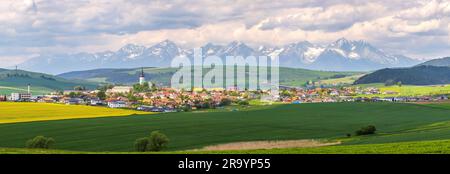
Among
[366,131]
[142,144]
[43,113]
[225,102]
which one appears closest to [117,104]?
[225,102]

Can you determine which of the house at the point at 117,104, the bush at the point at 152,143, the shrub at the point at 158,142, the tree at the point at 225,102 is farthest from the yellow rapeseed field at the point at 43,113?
the shrub at the point at 158,142

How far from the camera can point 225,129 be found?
287 feet

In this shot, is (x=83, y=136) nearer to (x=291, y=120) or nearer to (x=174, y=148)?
(x=174, y=148)

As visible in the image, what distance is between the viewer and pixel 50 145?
65.7 meters

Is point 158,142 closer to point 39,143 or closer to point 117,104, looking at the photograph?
point 39,143

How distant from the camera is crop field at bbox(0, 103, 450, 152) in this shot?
69562 millimetres

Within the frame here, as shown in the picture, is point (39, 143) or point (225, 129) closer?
point (39, 143)

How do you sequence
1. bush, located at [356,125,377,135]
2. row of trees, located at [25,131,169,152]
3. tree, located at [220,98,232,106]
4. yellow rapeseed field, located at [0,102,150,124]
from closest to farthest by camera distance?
1. row of trees, located at [25,131,169,152]
2. bush, located at [356,125,377,135]
3. yellow rapeseed field, located at [0,102,150,124]
4. tree, located at [220,98,232,106]

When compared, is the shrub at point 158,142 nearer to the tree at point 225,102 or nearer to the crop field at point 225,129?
the crop field at point 225,129

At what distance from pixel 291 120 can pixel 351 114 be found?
815 inches

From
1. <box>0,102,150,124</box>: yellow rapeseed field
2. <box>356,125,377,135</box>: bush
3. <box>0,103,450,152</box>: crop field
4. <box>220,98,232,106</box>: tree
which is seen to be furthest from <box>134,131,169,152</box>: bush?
<box>220,98,232,106</box>: tree

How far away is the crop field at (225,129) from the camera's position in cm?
6956

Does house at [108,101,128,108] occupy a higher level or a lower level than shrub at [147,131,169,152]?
higher

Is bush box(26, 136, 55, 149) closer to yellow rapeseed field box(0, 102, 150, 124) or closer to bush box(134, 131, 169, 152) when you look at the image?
bush box(134, 131, 169, 152)
